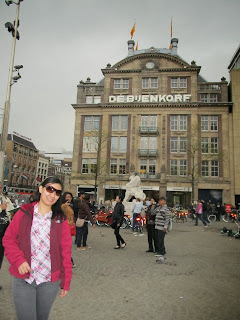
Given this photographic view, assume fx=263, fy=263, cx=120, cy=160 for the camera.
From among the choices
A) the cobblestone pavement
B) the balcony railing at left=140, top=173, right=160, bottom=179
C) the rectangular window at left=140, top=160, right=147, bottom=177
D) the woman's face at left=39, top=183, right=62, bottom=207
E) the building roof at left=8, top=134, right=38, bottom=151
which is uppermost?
the building roof at left=8, top=134, right=38, bottom=151

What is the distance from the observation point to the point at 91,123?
42594 mm

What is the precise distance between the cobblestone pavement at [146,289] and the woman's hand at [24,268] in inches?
71.4

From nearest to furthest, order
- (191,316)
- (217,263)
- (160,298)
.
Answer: (191,316)
(160,298)
(217,263)

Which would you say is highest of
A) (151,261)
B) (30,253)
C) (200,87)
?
(200,87)

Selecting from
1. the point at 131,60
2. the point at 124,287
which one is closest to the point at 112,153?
the point at 131,60

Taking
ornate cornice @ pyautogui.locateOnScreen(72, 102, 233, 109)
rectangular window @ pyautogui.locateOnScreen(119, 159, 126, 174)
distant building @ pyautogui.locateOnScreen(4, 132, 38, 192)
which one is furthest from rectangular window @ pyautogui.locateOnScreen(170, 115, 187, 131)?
distant building @ pyautogui.locateOnScreen(4, 132, 38, 192)

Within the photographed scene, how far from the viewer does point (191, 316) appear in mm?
3803

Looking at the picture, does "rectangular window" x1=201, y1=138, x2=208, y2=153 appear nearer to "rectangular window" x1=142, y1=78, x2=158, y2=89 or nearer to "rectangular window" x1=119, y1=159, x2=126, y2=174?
"rectangular window" x1=142, y1=78, x2=158, y2=89

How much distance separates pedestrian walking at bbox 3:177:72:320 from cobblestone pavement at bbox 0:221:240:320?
61.5 inches

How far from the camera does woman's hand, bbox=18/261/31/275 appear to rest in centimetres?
229

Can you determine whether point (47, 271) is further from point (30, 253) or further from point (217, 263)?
point (217, 263)

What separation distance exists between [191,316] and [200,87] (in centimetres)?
4188

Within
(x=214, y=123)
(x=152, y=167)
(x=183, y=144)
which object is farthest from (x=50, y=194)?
(x=214, y=123)

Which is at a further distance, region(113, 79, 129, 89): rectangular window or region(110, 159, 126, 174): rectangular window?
region(113, 79, 129, 89): rectangular window
